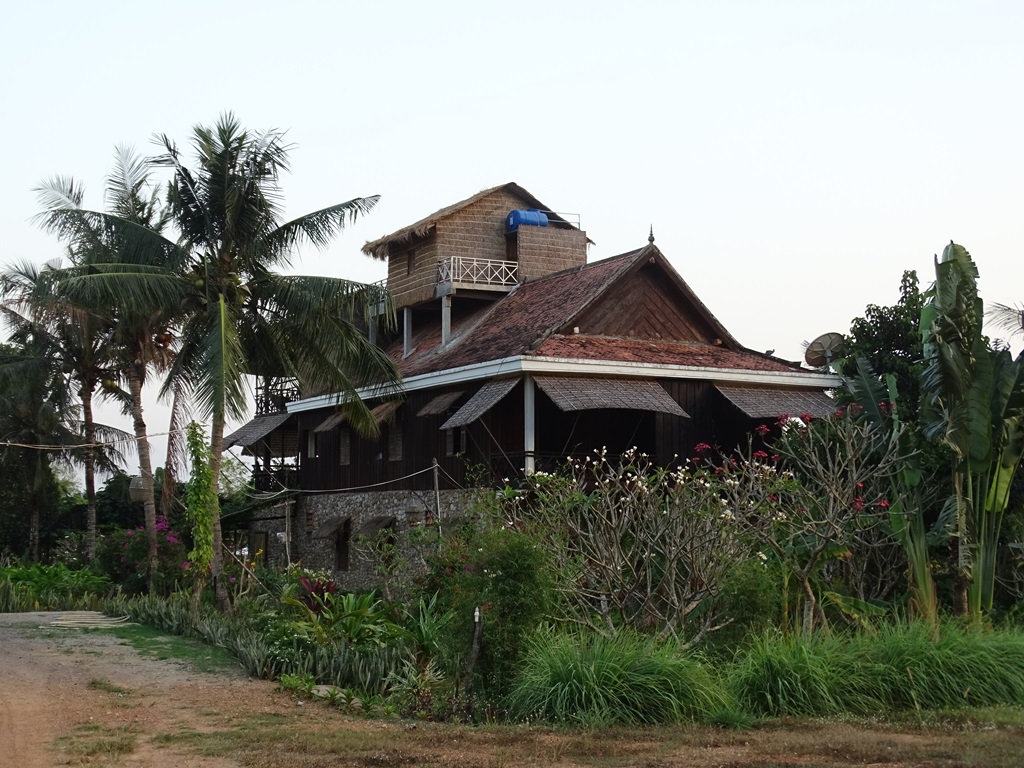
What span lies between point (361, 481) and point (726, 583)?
53.6 feet

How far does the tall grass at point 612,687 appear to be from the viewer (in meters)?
10.6

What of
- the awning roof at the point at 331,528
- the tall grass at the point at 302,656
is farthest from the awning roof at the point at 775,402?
the tall grass at the point at 302,656

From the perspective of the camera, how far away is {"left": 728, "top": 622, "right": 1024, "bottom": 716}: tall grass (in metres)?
11.1

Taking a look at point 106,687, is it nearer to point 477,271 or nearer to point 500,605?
point 500,605

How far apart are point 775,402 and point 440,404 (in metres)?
6.60

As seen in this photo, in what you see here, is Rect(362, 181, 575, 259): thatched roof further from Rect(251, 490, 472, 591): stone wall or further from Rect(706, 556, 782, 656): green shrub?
Rect(706, 556, 782, 656): green shrub

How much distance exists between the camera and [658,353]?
24219 millimetres

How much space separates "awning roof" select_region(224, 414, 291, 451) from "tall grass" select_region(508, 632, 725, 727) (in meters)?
20.2

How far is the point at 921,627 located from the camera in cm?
1238

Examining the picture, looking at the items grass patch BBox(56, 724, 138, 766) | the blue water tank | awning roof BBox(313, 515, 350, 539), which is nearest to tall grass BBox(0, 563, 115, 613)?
awning roof BBox(313, 515, 350, 539)

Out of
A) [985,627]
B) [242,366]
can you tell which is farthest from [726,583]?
[242,366]

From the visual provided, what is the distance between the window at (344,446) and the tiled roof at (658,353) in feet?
25.0

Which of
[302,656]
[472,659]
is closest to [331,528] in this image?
[302,656]

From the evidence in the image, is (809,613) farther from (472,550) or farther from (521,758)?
(521,758)
